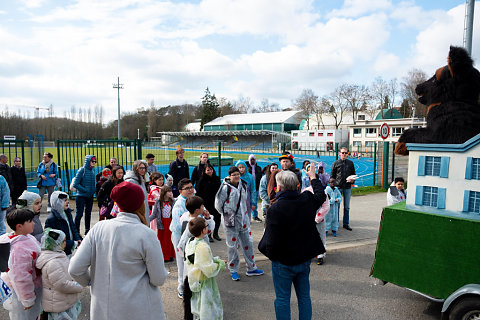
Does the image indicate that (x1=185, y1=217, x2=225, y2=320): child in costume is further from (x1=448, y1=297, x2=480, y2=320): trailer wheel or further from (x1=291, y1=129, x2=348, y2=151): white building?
(x1=291, y1=129, x2=348, y2=151): white building

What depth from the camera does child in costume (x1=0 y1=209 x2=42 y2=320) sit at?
2.91 m

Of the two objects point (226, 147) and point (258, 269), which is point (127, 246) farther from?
point (226, 147)

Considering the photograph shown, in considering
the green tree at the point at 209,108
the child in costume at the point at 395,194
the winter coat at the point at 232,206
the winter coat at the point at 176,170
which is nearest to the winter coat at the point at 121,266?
the winter coat at the point at 232,206

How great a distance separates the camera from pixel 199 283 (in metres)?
3.22

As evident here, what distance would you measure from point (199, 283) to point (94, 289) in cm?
116

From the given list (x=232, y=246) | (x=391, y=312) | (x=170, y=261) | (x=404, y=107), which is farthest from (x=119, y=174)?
(x=404, y=107)

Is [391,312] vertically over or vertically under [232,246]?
under

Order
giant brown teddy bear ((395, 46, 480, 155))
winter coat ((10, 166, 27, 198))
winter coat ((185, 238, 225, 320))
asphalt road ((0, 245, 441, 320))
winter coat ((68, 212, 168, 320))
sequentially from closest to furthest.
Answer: winter coat ((68, 212, 168, 320)), winter coat ((185, 238, 225, 320)), giant brown teddy bear ((395, 46, 480, 155)), asphalt road ((0, 245, 441, 320)), winter coat ((10, 166, 27, 198))

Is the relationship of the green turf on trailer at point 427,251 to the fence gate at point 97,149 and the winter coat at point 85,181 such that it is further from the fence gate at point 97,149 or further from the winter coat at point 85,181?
the fence gate at point 97,149

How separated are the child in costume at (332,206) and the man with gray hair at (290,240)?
3.70 meters

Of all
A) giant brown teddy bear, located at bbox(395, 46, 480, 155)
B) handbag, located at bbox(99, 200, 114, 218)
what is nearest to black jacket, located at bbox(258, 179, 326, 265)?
giant brown teddy bear, located at bbox(395, 46, 480, 155)

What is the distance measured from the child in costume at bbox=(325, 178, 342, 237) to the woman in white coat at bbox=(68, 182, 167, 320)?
5.18 m

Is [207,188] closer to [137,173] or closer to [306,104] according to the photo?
[137,173]

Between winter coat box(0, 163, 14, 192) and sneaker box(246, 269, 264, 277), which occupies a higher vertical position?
winter coat box(0, 163, 14, 192)
